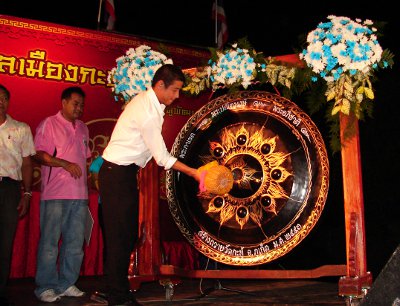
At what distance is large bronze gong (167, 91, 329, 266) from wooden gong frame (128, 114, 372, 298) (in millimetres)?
122

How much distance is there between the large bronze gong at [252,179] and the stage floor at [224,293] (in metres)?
0.44

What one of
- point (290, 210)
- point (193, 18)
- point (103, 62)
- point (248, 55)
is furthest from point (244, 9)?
point (290, 210)

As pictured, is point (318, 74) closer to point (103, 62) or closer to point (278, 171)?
point (278, 171)

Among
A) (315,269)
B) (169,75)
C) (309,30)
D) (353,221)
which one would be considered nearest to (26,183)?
(169,75)

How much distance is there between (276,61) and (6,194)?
1889mm

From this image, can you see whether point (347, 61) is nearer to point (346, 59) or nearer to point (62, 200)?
point (346, 59)

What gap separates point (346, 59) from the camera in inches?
114

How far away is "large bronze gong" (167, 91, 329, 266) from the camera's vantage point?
3.13 metres

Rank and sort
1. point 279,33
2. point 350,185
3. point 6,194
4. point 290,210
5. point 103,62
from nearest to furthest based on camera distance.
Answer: point 350,185 < point 290,210 < point 6,194 < point 103,62 < point 279,33

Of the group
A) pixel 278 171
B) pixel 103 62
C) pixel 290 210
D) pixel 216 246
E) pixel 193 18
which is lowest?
pixel 216 246

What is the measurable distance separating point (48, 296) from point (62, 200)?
0.66 meters

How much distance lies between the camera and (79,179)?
3.91 meters

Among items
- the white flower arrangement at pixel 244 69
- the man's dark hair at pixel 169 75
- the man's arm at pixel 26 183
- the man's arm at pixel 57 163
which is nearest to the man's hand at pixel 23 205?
the man's arm at pixel 26 183

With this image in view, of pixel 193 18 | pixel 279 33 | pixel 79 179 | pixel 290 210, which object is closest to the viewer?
pixel 290 210
